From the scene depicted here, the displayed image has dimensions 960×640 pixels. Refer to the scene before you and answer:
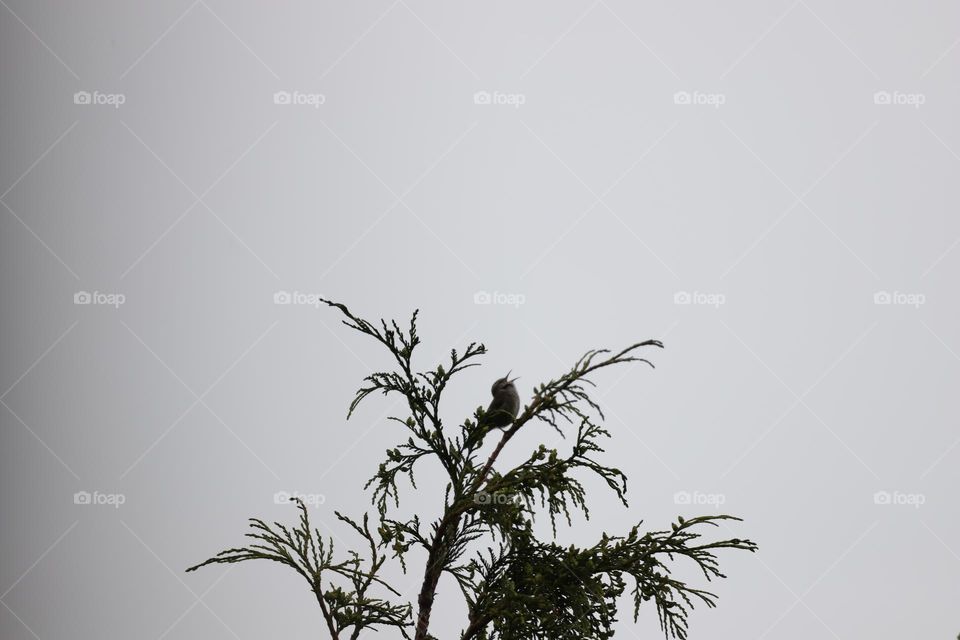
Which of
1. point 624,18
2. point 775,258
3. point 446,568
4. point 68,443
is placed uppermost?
point 624,18

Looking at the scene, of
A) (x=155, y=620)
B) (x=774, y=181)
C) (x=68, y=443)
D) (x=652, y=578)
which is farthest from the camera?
(x=774, y=181)

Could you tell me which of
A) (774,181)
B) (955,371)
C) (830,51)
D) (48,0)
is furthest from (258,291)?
(774,181)

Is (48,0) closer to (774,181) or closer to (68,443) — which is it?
(68,443)

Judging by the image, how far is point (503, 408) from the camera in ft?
7.61

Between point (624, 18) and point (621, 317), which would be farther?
point (624, 18)

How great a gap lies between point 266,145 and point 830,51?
64.1 feet

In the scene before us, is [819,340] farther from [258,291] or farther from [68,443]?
[68,443]

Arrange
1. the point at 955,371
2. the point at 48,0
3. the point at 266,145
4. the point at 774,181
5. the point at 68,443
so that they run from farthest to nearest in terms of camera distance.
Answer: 1. the point at 774,181
2. the point at 266,145
3. the point at 955,371
4. the point at 48,0
5. the point at 68,443

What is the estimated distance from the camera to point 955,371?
61.2 ft

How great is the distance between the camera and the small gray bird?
2312 millimetres

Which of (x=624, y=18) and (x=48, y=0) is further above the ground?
(x=624, y=18)

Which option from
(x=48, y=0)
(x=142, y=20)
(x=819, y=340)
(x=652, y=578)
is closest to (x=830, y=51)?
(x=819, y=340)

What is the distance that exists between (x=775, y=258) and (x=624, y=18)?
24906mm

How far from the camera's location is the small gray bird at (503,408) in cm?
231
